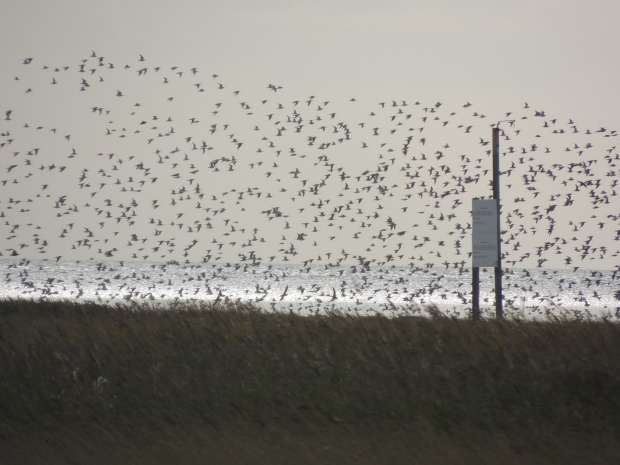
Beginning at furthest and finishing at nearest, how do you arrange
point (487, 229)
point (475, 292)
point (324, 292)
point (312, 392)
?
Result: point (324, 292)
point (487, 229)
point (475, 292)
point (312, 392)

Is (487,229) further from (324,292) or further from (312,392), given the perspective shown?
(324,292)

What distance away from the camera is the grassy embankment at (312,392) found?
1274 cm

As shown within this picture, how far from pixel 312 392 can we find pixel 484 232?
1204 centimetres

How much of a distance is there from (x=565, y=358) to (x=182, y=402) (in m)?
5.04

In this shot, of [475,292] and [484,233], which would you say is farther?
[484,233]

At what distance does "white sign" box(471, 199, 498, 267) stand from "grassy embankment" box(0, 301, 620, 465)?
7.81 m

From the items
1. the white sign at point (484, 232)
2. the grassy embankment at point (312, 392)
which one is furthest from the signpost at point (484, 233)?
the grassy embankment at point (312, 392)

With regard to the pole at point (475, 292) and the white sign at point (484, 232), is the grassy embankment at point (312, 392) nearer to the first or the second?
the pole at point (475, 292)

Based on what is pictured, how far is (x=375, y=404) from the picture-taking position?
14.6 m

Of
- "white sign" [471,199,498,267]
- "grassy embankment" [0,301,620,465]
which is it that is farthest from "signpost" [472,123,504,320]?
"grassy embankment" [0,301,620,465]

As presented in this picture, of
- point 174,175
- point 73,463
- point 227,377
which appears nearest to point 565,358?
point 227,377

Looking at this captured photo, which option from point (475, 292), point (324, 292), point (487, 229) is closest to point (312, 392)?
point (475, 292)

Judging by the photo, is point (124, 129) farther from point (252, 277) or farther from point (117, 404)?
point (252, 277)

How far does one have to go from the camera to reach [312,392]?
14.9 m
